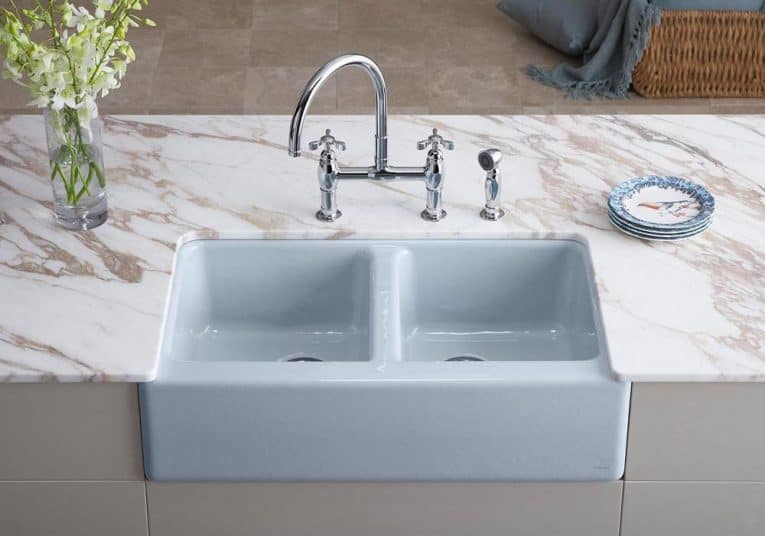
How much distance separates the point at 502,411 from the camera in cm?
221

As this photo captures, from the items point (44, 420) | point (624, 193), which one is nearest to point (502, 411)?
point (624, 193)

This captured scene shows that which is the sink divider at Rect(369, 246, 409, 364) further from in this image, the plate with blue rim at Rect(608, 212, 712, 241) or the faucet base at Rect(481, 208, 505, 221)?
the plate with blue rim at Rect(608, 212, 712, 241)

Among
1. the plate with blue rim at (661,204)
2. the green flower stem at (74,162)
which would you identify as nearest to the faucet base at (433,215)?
the plate with blue rim at (661,204)

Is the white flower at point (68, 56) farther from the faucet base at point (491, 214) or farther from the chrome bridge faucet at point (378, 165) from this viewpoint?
the faucet base at point (491, 214)

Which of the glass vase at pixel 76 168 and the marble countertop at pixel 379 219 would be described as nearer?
the marble countertop at pixel 379 219

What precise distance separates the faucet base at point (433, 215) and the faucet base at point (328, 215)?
168mm

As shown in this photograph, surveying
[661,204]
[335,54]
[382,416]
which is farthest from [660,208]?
[335,54]

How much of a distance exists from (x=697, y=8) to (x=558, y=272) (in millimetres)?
2431

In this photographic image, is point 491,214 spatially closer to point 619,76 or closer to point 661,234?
point 661,234

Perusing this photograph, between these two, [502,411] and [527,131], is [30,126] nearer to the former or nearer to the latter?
[527,131]

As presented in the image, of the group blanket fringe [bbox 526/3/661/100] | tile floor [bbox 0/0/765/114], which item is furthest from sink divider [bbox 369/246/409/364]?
blanket fringe [bbox 526/3/661/100]

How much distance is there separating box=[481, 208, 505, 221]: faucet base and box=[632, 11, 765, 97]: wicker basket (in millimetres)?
2252

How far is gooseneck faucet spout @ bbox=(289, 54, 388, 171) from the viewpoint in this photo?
2391mm

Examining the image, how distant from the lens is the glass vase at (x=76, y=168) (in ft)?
7.91
